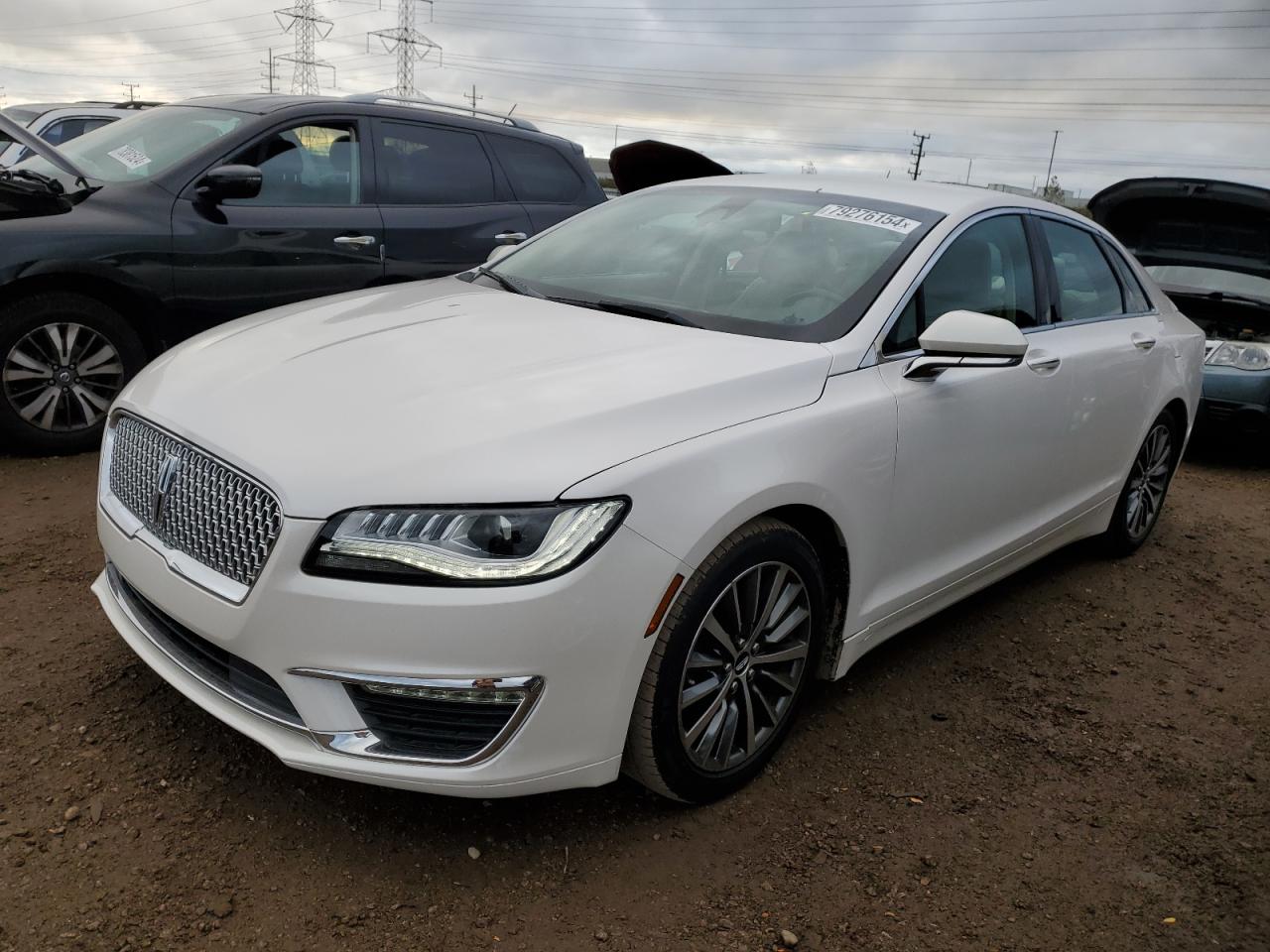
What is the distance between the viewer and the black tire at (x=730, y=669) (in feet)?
7.56

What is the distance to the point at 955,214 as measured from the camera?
132 inches

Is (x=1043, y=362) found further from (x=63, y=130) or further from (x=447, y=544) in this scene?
(x=63, y=130)

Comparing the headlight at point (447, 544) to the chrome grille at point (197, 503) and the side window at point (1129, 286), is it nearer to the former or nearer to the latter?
the chrome grille at point (197, 503)

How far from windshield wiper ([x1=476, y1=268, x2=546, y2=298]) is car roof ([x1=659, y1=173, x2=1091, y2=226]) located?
0.84 m

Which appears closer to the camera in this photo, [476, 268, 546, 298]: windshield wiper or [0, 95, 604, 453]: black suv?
[476, 268, 546, 298]: windshield wiper

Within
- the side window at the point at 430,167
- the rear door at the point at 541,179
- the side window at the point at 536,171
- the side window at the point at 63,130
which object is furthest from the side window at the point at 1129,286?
the side window at the point at 63,130

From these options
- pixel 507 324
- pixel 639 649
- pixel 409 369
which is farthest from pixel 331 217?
pixel 639 649

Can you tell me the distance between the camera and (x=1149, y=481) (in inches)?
189

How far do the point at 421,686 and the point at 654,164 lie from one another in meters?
5.96

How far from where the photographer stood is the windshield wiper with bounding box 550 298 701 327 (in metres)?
2.98

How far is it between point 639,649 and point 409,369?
90cm

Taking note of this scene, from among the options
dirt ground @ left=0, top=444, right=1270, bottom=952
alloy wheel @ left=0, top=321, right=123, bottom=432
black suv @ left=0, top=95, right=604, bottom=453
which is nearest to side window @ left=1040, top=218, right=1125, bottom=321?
dirt ground @ left=0, top=444, right=1270, bottom=952

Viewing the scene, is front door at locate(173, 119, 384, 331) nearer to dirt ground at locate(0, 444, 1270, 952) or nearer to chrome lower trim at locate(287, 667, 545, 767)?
dirt ground at locate(0, 444, 1270, 952)

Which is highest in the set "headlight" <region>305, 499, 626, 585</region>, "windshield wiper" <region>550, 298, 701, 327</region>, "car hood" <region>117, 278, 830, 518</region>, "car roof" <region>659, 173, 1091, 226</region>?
"car roof" <region>659, 173, 1091, 226</region>
